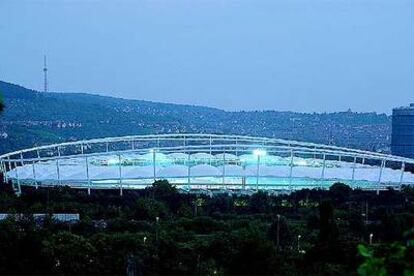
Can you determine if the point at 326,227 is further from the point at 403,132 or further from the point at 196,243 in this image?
the point at 403,132

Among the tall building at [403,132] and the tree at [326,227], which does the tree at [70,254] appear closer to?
the tree at [326,227]

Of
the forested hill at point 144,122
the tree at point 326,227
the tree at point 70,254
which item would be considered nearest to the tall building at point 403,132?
the forested hill at point 144,122

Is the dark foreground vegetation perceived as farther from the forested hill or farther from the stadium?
the forested hill

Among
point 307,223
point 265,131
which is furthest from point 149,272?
point 265,131

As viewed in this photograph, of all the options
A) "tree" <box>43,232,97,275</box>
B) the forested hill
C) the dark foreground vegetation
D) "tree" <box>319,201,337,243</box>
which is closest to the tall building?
the forested hill

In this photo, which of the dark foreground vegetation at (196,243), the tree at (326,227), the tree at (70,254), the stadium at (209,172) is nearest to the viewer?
the dark foreground vegetation at (196,243)

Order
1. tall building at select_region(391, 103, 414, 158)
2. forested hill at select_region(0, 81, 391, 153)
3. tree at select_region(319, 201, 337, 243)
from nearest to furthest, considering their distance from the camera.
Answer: tree at select_region(319, 201, 337, 243) < tall building at select_region(391, 103, 414, 158) < forested hill at select_region(0, 81, 391, 153)
